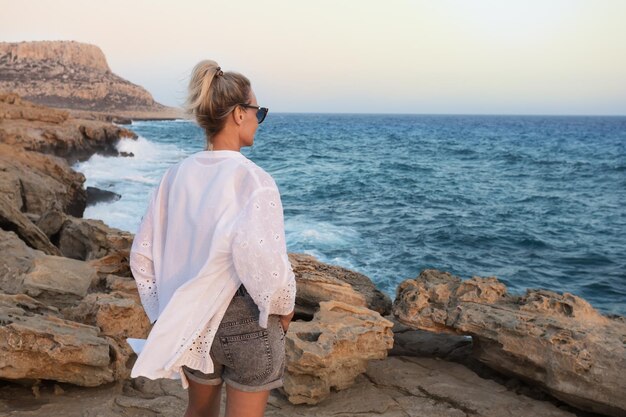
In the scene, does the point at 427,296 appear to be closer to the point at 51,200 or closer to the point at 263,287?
the point at 263,287

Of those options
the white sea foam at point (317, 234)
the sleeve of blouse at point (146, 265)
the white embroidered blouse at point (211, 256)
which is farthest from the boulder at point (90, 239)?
the white sea foam at point (317, 234)

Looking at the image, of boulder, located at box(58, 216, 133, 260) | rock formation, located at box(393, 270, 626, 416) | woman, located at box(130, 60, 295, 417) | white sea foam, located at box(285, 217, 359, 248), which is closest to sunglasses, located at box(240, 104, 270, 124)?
woman, located at box(130, 60, 295, 417)

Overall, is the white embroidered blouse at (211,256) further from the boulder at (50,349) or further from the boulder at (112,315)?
the boulder at (112,315)

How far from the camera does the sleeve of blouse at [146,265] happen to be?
2.29 meters

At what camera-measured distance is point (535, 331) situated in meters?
4.36

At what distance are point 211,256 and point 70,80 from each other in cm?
12741

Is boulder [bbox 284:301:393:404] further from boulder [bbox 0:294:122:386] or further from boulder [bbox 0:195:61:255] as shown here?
boulder [bbox 0:195:61:255]

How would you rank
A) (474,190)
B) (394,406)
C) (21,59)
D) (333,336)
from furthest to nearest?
1. (21,59)
2. (474,190)
3. (333,336)
4. (394,406)

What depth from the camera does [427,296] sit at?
504cm

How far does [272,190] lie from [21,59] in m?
140

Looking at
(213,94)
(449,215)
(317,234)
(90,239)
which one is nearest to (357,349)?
(213,94)

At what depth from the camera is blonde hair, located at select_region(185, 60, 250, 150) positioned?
80.4 inches

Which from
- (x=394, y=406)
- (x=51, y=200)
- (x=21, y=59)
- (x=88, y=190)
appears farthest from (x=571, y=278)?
(x=21, y=59)

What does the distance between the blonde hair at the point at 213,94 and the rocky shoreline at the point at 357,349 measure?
2.51 meters
